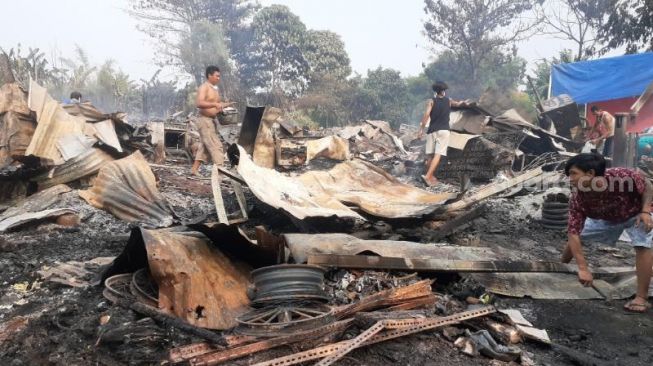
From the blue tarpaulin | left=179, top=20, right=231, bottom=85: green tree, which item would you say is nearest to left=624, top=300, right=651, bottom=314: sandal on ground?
the blue tarpaulin

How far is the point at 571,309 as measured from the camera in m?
3.37

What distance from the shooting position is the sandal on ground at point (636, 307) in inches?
129

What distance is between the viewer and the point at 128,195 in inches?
199

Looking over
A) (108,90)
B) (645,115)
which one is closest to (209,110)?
(645,115)

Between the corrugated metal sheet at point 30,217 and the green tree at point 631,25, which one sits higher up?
the green tree at point 631,25

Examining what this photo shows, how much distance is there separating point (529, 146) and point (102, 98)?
19259mm

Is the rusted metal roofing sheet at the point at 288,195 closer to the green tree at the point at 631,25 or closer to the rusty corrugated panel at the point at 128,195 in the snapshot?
the rusty corrugated panel at the point at 128,195

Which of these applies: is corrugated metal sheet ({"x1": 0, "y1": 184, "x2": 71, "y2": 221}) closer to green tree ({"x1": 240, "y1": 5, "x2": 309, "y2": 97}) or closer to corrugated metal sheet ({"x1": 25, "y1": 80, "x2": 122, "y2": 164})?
corrugated metal sheet ({"x1": 25, "y1": 80, "x2": 122, "y2": 164})

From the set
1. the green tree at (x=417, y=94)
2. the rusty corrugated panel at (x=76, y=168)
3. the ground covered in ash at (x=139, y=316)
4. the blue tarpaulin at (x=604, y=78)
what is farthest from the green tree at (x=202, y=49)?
the ground covered in ash at (x=139, y=316)

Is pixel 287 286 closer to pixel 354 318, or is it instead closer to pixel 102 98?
pixel 354 318

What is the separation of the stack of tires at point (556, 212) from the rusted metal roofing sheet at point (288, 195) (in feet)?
8.79

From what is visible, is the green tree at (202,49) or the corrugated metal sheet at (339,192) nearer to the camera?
the corrugated metal sheet at (339,192)

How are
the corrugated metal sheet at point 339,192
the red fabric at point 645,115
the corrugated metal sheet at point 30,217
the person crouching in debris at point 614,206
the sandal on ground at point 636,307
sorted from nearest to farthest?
the person crouching in debris at point 614,206 < the sandal on ground at point 636,307 < the corrugated metal sheet at point 339,192 < the corrugated metal sheet at point 30,217 < the red fabric at point 645,115

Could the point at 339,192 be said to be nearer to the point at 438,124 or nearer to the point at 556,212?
the point at 556,212
